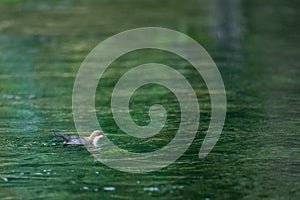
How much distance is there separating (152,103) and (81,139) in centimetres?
381

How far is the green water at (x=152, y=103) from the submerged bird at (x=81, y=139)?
154mm

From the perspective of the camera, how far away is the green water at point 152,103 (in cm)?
1193

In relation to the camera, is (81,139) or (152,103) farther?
(152,103)

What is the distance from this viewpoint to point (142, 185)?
39.0ft

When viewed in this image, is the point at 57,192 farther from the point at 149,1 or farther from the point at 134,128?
the point at 149,1

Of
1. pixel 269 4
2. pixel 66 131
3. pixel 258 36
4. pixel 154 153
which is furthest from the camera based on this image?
pixel 269 4

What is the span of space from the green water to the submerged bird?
15 centimetres

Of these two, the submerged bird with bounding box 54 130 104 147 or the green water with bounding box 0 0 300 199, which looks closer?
the green water with bounding box 0 0 300 199

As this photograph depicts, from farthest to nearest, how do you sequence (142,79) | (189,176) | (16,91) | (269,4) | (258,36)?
(269,4) < (258,36) < (142,79) < (16,91) < (189,176)

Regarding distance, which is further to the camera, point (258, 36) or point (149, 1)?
point (149, 1)

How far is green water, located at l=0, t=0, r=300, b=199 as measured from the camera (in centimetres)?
1193

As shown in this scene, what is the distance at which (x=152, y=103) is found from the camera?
17.5 m

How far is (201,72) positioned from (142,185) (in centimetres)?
927

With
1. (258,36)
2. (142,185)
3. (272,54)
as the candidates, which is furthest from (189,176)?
(258,36)
